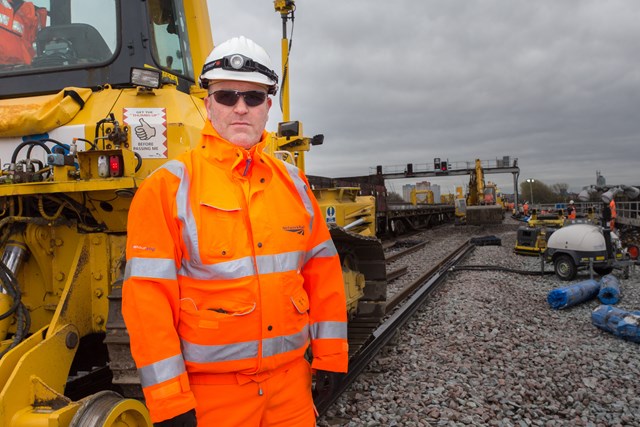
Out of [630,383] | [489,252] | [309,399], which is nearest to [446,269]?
[489,252]

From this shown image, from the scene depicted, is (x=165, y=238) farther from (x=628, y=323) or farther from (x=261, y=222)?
(x=628, y=323)

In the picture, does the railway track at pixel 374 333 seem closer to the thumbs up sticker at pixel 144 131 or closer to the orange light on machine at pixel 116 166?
the orange light on machine at pixel 116 166

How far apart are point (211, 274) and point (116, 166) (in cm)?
129

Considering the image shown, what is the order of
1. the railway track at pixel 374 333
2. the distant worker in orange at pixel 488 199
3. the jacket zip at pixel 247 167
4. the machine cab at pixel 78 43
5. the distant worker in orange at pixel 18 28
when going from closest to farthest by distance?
the jacket zip at pixel 247 167 < the machine cab at pixel 78 43 < the distant worker in orange at pixel 18 28 < the railway track at pixel 374 333 < the distant worker in orange at pixel 488 199

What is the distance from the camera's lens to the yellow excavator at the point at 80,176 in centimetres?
247

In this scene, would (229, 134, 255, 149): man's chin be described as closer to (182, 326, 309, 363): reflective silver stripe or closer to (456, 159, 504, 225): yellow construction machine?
(182, 326, 309, 363): reflective silver stripe

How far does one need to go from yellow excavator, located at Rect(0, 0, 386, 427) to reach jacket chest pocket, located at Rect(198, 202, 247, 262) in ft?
3.22

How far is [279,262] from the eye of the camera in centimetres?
194

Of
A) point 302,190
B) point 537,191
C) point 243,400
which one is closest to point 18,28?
point 302,190

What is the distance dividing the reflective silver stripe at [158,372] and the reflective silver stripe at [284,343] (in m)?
0.35

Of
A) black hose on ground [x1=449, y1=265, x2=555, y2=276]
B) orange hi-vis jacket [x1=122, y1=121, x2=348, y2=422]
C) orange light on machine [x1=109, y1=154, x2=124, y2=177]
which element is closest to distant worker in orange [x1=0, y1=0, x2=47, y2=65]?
orange light on machine [x1=109, y1=154, x2=124, y2=177]

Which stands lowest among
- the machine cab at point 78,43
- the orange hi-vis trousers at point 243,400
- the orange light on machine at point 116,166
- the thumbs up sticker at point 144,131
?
the orange hi-vis trousers at point 243,400

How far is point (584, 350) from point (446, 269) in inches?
225

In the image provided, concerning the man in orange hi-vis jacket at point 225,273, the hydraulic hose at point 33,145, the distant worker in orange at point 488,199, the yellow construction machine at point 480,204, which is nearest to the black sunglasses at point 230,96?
the man in orange hi-vis jacket at point 225,273
